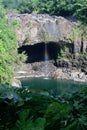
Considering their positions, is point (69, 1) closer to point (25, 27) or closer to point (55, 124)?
point (25, 27)

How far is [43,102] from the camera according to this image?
1.84 metres

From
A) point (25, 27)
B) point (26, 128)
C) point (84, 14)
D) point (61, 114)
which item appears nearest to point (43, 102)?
point (61, 114)

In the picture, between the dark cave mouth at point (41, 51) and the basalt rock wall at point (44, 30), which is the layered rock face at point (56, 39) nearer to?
the basalt rock wall at point (44, 30)

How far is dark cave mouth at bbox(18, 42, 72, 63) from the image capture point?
121ft

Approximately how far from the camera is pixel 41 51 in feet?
125

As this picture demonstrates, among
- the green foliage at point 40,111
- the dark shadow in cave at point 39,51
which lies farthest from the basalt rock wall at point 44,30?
the green foliage at point 40,111

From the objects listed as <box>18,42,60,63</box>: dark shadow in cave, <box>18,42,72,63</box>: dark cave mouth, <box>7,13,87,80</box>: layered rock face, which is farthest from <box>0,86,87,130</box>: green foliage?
<box>18,42,60,63</box>: dark shadow in cave

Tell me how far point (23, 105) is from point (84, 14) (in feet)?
116

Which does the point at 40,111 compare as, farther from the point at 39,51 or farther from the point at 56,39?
the point at 39,51

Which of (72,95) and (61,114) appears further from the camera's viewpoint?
(72,95)

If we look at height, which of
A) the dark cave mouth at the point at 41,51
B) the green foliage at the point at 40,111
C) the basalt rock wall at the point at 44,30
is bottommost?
the dark cave mouth at the point at 41,51

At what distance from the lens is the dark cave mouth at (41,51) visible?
121 feet

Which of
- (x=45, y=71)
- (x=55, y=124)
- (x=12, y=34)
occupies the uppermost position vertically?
(x=55, y=124)

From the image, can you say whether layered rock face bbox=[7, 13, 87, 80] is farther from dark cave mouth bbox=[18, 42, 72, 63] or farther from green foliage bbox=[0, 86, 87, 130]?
green foliage bbox=[0, 86, 87, 130]
